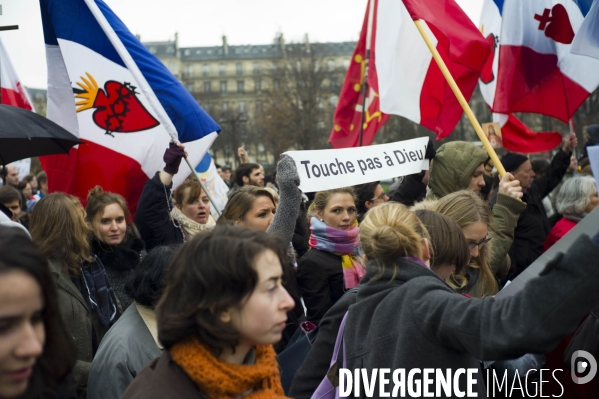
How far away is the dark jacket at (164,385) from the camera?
6.48 ft

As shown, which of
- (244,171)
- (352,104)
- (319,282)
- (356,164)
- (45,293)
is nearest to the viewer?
(45,293)

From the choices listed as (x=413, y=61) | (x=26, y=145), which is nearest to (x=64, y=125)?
(x=26, y=145)

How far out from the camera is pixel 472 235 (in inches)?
142

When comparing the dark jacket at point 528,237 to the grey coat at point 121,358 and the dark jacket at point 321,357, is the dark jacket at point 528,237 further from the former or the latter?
the grey coat at point 121,358

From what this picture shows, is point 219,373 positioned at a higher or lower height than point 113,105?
lower

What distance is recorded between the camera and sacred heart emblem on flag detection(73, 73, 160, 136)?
5770mm

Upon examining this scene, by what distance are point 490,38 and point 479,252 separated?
3921 millimetres

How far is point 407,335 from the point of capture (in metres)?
2.36

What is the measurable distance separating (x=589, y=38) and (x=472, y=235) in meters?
Result: 1.98

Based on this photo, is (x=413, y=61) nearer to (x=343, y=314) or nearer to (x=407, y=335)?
(x=343, y=314)

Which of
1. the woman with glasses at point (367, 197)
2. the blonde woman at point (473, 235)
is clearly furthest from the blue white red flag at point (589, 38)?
the woman with glasses at point (367, 197)

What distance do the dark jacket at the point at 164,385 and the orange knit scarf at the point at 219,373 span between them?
2 centimetres

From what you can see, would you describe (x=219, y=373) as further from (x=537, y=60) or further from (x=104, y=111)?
(x=537, y=60)

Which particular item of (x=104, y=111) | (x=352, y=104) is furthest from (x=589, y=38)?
(x=352, y=104)
